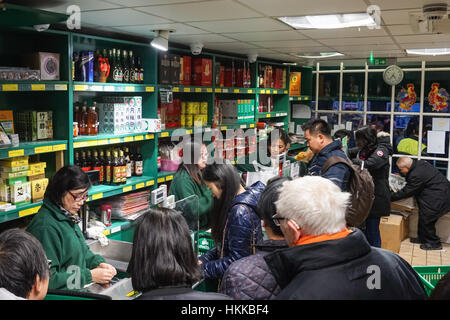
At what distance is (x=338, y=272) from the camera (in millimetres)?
1637

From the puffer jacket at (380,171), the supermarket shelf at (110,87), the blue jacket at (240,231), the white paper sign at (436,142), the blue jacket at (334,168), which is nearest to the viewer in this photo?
the blue jacket at (240,231)

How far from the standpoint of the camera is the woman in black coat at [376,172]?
19.0 feet

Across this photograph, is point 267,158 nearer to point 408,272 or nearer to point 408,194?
point 408,194

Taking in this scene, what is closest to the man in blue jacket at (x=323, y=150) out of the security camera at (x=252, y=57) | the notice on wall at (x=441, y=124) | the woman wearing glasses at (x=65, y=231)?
the security camera at (x=252, y=57)

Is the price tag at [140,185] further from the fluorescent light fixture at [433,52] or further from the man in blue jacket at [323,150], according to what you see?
the fluorescent light fixture at [433,52]

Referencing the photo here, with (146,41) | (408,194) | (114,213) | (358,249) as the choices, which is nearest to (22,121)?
(114,213)

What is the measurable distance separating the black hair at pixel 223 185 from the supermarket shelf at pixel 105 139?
1.53 m

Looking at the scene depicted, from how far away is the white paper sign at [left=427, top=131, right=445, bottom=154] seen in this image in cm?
861

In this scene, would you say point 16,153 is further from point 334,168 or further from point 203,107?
point 203,107

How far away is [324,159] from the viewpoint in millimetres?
4469

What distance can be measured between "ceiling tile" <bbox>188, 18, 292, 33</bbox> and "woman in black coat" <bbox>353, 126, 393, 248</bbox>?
2646 millimetres

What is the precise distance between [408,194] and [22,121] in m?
5.47

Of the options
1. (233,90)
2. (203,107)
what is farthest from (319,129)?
(233,90)

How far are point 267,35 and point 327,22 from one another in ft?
2.55
